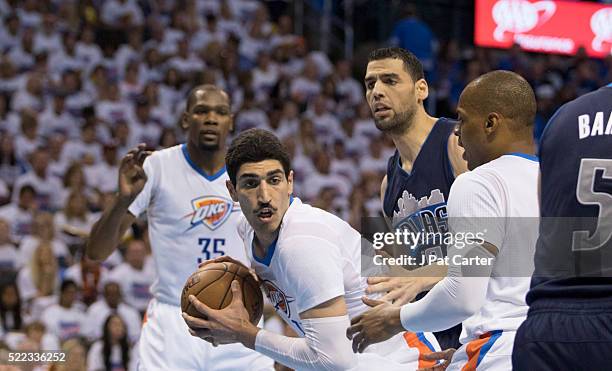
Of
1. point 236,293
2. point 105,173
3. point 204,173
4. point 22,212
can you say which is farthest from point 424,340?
point 105,173

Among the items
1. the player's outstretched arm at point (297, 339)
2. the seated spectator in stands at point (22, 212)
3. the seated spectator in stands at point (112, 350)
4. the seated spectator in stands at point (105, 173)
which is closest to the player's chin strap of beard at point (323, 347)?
the player's outstretched arm at point (297, 339)

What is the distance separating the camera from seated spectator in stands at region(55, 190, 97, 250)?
969 cm

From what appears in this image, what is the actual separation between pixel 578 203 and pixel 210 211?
3242 mm

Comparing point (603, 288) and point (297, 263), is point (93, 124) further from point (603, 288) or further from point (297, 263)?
point (603, 288)

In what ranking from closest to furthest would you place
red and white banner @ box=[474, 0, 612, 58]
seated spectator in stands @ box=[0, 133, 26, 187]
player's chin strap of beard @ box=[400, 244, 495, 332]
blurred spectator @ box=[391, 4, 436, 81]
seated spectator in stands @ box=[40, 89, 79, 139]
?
player's chin strap of beard @ box=[400, 244, 495, 332] < seated spectator in stands @ box=[0, 133, 26, 187] < seated spectator in stands @ box=[40, 89, 79, 139] < blurred spectator @ box=[391, 4, 436, 81] < red and white banner @ box=[474, 0, 612, 58]

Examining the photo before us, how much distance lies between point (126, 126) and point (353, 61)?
5389 millimetres

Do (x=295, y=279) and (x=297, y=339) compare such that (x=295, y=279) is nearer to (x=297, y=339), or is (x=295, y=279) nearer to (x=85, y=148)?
(x=297, y=339)

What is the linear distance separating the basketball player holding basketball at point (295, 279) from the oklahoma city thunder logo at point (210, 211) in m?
1.46

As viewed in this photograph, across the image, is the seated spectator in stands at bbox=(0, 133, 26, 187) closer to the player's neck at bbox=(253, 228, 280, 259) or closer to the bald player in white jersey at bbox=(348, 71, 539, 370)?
the player's neck at bbox=(253, 228, 280, 259)

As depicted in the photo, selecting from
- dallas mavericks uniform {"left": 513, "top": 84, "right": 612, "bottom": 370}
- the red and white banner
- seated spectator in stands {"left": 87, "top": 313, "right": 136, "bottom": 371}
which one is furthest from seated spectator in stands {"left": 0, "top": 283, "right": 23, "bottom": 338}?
the red and white banner

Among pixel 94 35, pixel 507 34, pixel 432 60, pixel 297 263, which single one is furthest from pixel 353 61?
pixel 297 263

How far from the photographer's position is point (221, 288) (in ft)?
13.2

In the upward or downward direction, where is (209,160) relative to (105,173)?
upward

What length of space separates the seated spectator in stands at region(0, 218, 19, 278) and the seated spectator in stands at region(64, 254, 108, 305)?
0.58 meters
